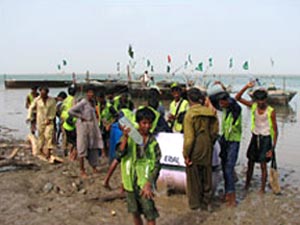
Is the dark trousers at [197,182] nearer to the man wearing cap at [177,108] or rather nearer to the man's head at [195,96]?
the man's head at [195,96]

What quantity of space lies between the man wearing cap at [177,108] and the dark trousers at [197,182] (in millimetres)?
1454

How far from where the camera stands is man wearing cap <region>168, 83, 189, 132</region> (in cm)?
613

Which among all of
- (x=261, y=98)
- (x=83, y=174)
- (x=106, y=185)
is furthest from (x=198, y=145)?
(x=83, y=174)

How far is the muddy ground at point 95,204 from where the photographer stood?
465 cm

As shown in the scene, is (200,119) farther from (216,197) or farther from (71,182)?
(71,182)

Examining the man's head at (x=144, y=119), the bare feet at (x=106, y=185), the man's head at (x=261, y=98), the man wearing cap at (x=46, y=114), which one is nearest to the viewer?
the man's head at (x=144, y=119)

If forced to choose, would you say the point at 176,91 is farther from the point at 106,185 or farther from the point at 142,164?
the point at 142,164

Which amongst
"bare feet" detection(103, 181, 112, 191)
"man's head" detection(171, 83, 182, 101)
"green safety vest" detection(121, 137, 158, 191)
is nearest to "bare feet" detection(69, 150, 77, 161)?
"bare feet" detection(103, 181, 112, 191)

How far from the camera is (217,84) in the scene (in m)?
5.55

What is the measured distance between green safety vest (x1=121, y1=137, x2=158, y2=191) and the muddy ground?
1.34 metres

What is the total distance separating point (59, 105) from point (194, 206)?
5.20 metres

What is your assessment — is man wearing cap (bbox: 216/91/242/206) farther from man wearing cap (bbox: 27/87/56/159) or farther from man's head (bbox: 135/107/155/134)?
man wearing cap (bbox: 27/87/56/159)

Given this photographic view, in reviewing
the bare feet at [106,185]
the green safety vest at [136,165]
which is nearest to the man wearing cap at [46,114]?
the bare feet at [106,185]

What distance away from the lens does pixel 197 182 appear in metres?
4.82
